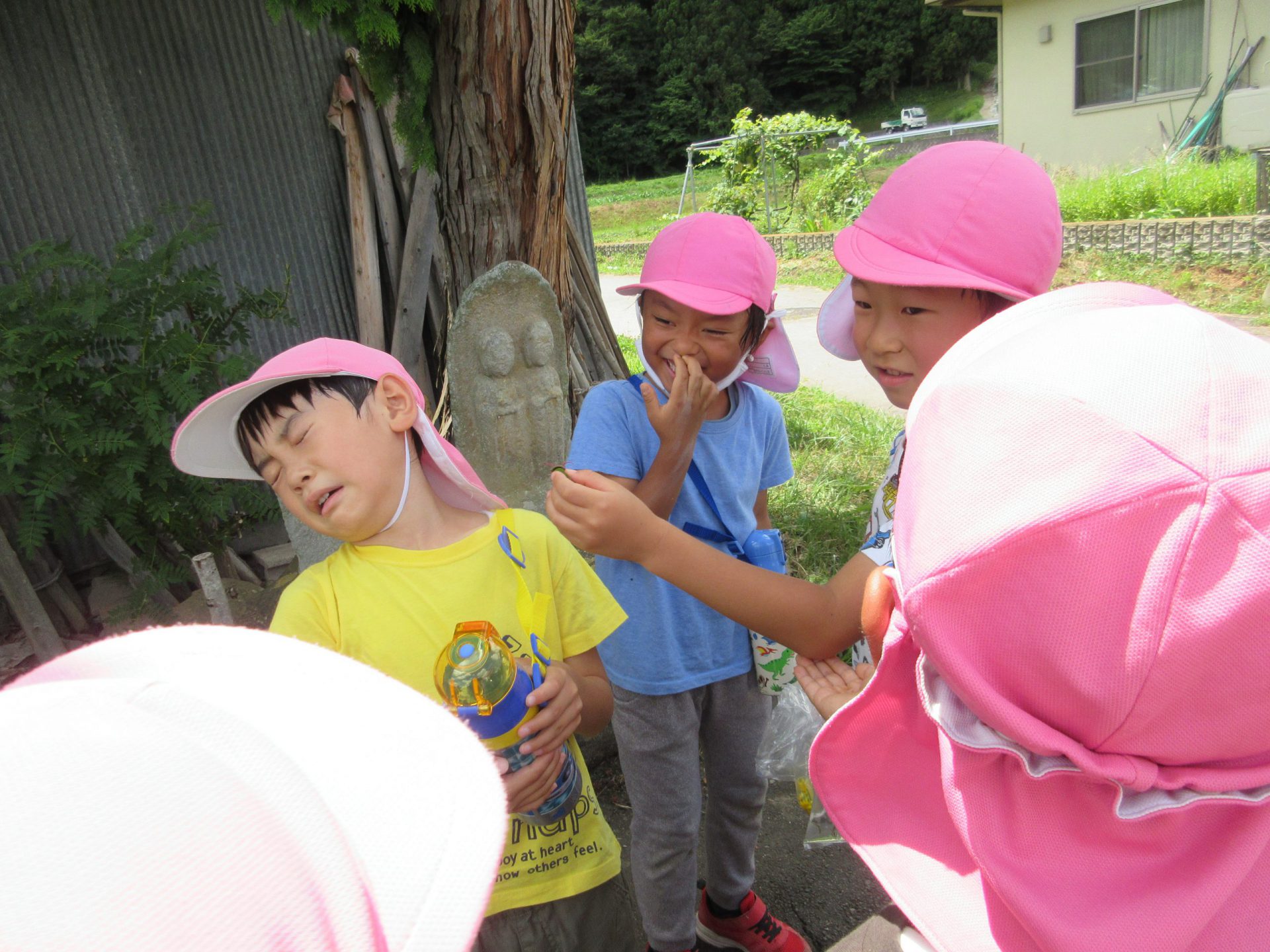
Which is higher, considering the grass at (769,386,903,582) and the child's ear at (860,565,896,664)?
the child's ear at (860,565,896,664)

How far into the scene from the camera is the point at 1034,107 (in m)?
12.7

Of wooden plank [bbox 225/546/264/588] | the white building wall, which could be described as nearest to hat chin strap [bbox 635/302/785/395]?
wooden plank [bbox 225/546/264/588]

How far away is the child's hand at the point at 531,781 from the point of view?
4.03 ft

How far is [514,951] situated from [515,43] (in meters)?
2.79

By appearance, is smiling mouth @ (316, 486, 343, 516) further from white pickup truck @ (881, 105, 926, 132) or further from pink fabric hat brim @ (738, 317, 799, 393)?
white pickup truck @ (881, 105, 926, 132)

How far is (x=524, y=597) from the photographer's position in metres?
1.45

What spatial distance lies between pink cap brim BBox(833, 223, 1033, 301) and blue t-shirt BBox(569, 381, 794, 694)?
511 mm

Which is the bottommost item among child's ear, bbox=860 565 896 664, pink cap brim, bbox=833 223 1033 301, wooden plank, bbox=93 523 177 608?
wooden plank, bbox=93 523 177 608

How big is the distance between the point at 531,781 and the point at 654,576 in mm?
660

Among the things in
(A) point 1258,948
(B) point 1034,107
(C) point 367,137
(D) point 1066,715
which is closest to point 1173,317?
(D) point 1066,715

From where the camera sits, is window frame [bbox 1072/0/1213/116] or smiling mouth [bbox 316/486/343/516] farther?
window frame [bbox 1072/0/1213/116]

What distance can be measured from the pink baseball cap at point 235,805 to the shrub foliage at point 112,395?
226 cm

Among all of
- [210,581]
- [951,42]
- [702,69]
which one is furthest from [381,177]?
[951,42]

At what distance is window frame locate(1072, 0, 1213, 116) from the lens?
1105 centimetres
